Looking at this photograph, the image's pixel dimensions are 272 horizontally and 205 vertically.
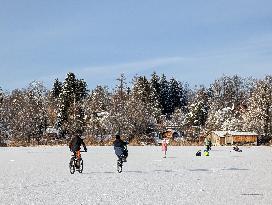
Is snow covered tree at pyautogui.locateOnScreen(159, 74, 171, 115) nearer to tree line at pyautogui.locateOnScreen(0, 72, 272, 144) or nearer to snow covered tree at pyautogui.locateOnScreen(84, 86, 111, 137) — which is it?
tree line at pyautogui.locateOnScreen(0, 72, 272, 144)

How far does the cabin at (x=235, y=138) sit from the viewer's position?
8762 cm

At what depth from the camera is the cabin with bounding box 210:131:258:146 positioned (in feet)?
287

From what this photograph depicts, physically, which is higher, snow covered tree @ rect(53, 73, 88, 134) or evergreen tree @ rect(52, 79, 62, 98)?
evergreen tree @ rect(52, 79, 62, 98)

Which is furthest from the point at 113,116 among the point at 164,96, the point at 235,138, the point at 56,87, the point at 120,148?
the point at 120,148

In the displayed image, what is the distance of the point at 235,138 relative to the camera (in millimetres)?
89312

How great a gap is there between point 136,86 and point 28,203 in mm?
111509

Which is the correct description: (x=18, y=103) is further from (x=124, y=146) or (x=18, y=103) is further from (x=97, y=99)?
(x=124, y=146)

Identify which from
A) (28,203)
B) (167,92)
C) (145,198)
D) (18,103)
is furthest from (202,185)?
(167,92)

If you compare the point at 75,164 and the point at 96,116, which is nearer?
the point at 75,164

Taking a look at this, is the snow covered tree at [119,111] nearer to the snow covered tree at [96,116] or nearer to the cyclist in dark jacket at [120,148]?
the snow covered tree at [96,116]

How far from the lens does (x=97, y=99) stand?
376ft

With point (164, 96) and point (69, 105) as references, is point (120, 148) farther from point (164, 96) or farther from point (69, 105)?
point (164, 96)

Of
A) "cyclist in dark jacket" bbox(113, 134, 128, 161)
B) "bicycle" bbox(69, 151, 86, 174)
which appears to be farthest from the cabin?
"bicycle" bbox(69, 151, 86, 174)

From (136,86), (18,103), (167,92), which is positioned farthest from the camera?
(167,92)
